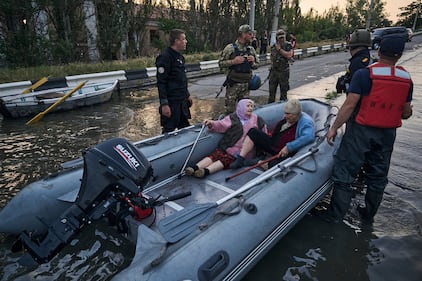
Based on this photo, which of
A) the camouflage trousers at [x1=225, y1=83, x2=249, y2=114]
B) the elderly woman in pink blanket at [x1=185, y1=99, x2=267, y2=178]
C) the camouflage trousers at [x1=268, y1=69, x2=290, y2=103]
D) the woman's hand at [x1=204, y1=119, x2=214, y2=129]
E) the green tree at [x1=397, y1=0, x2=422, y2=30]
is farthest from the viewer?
the green tree at [x1=397, y1=0, x2=422, y2=30]

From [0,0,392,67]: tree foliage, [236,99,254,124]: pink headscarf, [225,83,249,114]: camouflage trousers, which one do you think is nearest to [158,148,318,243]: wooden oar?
[236,99,254,124]: pink headscarf

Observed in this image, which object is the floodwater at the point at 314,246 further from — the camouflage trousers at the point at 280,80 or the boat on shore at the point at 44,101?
the camouflage trousers at the point at 280,80

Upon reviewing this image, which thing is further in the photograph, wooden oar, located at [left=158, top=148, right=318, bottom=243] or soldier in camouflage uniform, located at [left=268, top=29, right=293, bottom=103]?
soldier in camouflage uniform, located at [left=268, top=29, right=293, bottom=103]

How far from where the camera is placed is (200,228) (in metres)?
1.92

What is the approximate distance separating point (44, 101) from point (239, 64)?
13.6 ft

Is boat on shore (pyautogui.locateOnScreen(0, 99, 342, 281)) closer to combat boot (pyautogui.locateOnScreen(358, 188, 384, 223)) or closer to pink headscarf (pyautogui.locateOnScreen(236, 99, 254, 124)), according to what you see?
combat boot (pyautogui.locateOnScreen(358, 188, 384, 223))

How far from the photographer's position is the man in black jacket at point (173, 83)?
345 centimetres

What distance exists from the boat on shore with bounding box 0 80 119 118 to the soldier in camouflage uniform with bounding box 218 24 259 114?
3.64 meters

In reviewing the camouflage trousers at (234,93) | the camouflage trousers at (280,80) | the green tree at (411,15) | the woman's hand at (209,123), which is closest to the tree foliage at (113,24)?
the camouflage trousers at (280,80)

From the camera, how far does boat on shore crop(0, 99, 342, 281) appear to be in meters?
1.77

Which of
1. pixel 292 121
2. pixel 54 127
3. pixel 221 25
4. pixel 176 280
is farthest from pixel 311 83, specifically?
pixel 221 25

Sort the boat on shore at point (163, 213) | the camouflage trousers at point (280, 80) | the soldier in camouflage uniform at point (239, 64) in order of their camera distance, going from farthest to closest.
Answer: the camouflage trousers at point (280, 80), the soldier in camouflage uniform at point (239, 64), the boat on shore at point (163, 213)

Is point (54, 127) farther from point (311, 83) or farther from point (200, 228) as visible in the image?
point (311, 83)

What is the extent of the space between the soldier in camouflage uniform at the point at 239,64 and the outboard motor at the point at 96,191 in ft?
9.80
